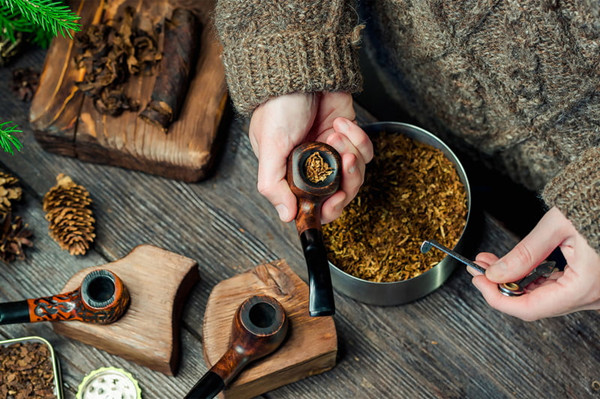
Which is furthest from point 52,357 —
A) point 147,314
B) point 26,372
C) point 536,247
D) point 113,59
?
point 536,247

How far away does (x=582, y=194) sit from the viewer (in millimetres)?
831

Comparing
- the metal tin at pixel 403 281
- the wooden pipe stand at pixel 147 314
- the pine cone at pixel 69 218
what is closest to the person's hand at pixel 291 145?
the metal tin at pixel 403 281

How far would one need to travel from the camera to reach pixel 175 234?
1.19 metres

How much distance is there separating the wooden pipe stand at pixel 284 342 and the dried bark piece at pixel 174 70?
0.33 meters

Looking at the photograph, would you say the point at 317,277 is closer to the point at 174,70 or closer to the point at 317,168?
the point at 317,168

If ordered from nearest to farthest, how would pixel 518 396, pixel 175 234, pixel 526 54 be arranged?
1. pixel 526 54
2. pixel 518 396
3. pixel 175 234

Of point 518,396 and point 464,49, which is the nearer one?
point 464,49

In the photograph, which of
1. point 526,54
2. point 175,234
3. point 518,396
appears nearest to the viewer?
point 526,54

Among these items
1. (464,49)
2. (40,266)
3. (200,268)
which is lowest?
(40,266)

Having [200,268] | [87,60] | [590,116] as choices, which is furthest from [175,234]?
[590,116]

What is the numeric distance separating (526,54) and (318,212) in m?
0.37

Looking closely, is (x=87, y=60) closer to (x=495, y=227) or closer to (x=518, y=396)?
(x=495, y=227)

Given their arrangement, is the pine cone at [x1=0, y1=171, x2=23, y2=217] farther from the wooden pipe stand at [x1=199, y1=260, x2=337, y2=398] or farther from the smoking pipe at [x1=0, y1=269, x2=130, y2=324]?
the wooden pipe stand at [x1=199, y1=260, x2=337, y2=398]

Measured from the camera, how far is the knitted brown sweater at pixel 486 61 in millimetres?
856
